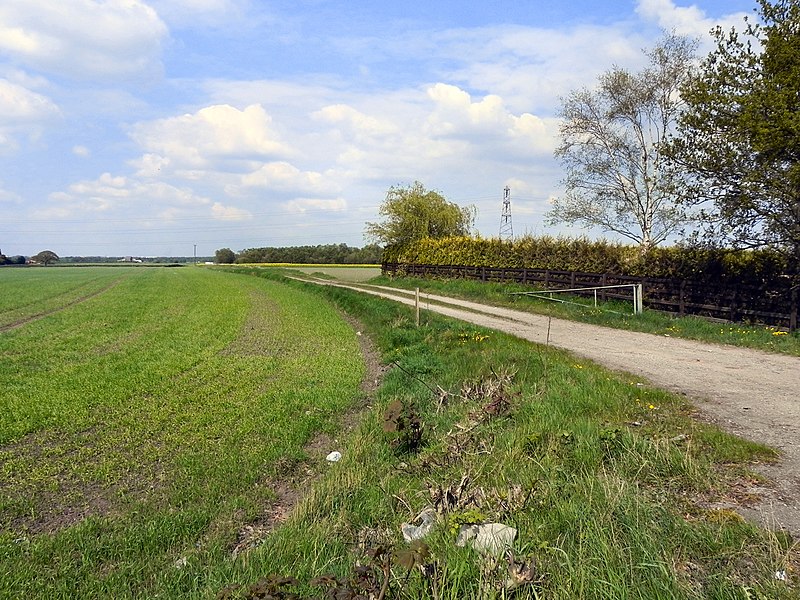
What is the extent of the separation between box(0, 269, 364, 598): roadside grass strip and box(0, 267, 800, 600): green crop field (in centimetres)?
3

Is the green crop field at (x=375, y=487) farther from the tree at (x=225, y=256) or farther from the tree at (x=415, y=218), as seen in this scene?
the tree at (x=225, y=256)

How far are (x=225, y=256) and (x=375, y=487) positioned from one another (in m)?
122

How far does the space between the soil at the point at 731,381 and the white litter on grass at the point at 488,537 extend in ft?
5.69

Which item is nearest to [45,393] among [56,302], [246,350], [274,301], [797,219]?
[246,350]

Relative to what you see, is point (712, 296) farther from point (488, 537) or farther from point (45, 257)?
point (45, 257)

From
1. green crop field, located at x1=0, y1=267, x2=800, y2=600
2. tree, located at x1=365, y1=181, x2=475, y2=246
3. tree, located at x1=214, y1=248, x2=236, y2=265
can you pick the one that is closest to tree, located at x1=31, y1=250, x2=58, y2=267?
tree, located at x1=214, y1=248, x2=236, y2=265

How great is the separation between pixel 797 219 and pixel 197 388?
44.4ft

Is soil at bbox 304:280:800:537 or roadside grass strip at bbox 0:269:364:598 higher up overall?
soil at bbox 304:280:800:537

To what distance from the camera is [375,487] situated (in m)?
5.41

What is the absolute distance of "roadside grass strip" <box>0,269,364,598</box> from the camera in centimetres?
424

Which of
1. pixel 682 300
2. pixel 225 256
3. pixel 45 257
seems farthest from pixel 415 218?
pixel 45 257

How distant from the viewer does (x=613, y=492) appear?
161 inches

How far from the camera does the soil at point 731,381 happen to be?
167 inches

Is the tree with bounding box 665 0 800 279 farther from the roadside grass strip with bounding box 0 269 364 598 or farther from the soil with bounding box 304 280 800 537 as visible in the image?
the roadside grass strip with bounding box 0 269 364 598
